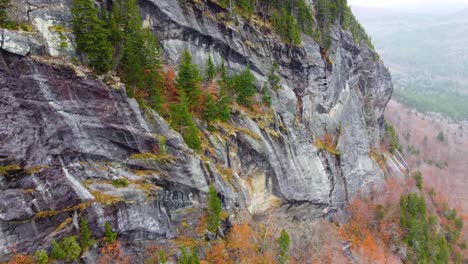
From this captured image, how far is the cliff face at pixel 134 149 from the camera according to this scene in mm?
22281

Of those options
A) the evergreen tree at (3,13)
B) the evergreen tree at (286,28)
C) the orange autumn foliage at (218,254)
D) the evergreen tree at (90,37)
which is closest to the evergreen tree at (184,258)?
the orange autumn foliage at (218,254)

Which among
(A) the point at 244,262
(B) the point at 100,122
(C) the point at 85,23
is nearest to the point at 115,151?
(B) the point at 100,122

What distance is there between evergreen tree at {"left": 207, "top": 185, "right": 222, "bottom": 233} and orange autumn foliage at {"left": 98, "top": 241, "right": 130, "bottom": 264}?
26.2ft

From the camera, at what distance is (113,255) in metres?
23.5

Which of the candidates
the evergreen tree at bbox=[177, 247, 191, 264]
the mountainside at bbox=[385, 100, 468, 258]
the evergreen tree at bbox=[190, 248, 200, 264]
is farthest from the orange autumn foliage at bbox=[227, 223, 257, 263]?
the mountainside at bbox=[385, 100, 468, 258]

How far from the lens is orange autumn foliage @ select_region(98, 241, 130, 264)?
22969 millimetres

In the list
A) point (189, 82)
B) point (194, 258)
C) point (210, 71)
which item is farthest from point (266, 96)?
point (194, 258)

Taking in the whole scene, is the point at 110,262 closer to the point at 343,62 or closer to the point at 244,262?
the point at 244,262

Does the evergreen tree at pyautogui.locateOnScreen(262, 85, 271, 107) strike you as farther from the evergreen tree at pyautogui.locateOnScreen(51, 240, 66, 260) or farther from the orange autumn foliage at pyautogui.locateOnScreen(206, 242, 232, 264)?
the evergreen tree at pyautogui.locateOnScreen(51, 240, 66, 260)

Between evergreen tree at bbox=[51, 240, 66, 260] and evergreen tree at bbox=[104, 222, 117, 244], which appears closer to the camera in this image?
evergreen tree at bbox=[51, 240, 66, 260]

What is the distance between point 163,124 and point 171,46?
1579 centimetres

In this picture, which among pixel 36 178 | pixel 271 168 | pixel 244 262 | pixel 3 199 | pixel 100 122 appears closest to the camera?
pixel 3 199

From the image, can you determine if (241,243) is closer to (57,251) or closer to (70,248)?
(70,248)

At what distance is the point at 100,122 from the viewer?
2647 centimetres
